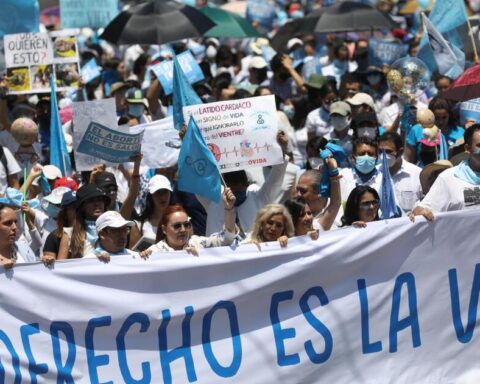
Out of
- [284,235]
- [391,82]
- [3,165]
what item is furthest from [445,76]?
[284,235]

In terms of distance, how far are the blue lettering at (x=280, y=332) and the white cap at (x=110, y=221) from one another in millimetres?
978

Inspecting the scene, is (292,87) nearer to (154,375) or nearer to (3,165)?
(3,165)

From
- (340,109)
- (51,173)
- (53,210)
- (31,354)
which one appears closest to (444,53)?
(340,109)

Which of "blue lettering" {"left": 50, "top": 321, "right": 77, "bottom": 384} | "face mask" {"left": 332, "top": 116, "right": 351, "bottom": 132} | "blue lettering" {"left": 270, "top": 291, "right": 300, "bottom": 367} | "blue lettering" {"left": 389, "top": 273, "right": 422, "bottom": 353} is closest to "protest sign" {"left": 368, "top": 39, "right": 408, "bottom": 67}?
"face mask" {"left": 332, "top": 116, "right": 351, "bottom": 132}

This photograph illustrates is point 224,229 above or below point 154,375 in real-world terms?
above

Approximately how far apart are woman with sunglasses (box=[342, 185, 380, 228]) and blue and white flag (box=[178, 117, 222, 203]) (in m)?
0.84

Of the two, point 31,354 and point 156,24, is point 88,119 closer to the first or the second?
point 31,354

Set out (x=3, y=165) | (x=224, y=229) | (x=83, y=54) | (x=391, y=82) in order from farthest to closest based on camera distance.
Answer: (x=83, y=54) → (x=391, y=82) → (x=3, y=165) → (x=224, y=229)

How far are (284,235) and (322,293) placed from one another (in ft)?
1.36

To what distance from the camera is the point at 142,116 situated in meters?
12.6

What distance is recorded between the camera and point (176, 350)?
798 cm

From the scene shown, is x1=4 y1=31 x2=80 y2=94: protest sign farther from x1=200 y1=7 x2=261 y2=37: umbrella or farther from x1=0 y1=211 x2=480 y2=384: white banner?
x1=0 y1=211 x2=480 y2=384: white banner

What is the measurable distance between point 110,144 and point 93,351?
93.2 inches

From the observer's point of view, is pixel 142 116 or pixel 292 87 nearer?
pixel 142 116
